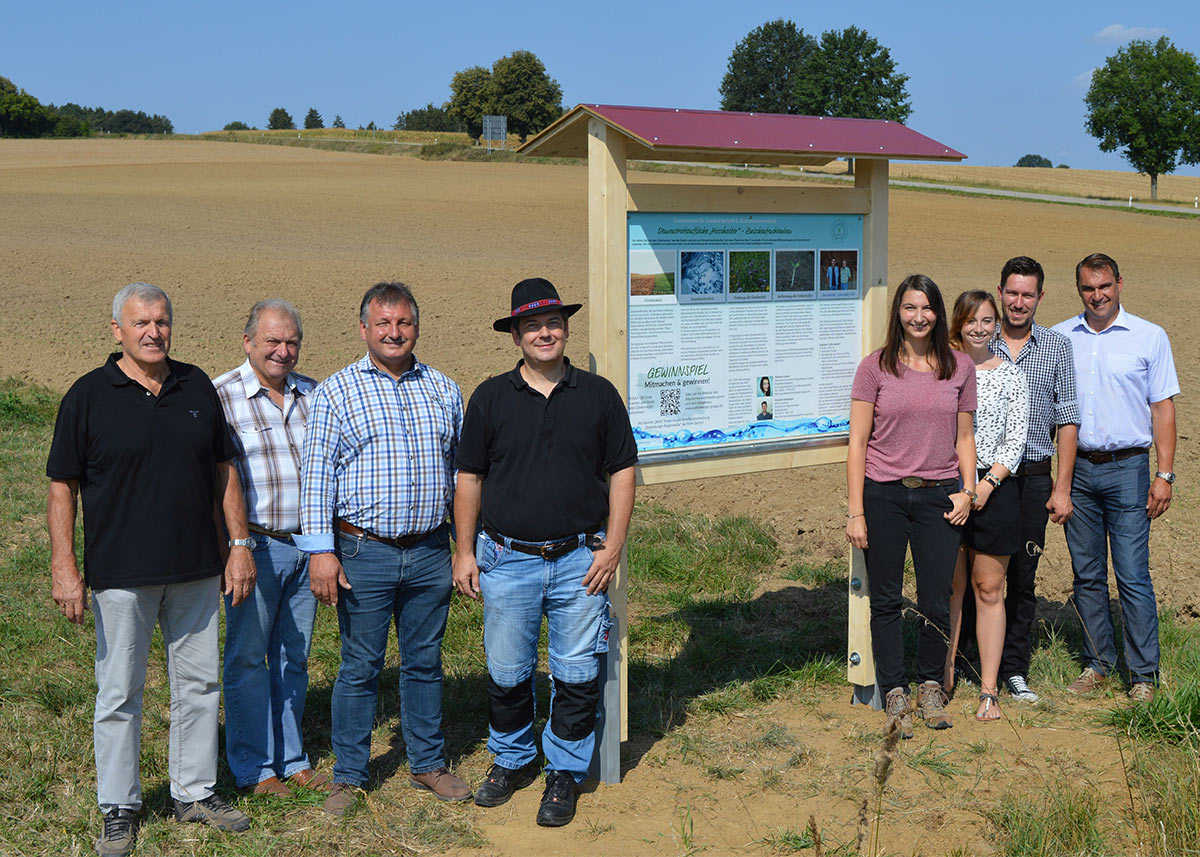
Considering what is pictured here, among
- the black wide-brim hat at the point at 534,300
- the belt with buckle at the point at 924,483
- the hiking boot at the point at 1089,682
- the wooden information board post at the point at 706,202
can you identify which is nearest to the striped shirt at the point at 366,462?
the black wide-brim hat at the point at 534,300

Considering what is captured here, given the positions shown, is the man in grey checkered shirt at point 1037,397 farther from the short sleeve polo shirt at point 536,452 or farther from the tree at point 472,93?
the tree at point 472,93

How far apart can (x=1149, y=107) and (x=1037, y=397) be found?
59767 millimetres

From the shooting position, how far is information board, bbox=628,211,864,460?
469 cm

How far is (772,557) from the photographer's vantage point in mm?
7695

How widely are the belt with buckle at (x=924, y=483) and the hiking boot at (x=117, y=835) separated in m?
3.41

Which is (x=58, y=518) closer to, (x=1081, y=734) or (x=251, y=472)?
(x=251, y=472)

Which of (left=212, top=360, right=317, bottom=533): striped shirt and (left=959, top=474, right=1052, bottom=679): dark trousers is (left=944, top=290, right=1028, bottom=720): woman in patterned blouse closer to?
(left=959, top=474, right=1052, bottom=679): dark trousers

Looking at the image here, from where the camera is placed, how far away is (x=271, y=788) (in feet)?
14.4

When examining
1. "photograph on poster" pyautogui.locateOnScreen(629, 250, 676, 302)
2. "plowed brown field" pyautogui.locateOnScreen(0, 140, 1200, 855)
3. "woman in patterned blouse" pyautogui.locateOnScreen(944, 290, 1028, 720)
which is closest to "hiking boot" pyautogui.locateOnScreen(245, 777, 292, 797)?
"plowed brown field" pyautogui.locateOnScreen(0, 140, 1200, 855)

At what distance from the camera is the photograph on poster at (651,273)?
15.1 feet

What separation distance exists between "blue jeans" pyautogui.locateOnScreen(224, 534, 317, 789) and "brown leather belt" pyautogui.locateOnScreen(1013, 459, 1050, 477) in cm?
328

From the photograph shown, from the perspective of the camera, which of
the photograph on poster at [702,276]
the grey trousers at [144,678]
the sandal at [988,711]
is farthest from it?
the sandal at [988,711]

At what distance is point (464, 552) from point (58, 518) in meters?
1.45

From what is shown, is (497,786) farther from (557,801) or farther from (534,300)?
(534,300)
